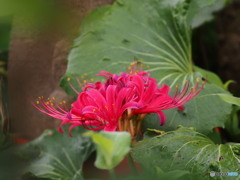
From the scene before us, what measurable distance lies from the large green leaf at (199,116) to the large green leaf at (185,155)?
0.15 metres

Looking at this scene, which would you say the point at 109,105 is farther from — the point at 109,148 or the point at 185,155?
the point at 109,148

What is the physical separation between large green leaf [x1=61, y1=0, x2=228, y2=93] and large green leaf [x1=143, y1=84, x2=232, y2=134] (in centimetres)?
13

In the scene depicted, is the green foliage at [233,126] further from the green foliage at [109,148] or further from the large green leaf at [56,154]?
the green foliage at [109,148]

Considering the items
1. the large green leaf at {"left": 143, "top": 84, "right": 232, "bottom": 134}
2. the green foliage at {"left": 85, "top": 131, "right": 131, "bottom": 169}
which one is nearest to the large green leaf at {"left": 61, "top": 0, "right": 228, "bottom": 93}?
the large green leaf at {"left": 143, "top": 84, "right": 232, "bottom": 134}

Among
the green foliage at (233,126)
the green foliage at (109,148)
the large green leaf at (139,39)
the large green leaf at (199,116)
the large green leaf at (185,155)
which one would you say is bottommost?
the green foliage at (233,126)

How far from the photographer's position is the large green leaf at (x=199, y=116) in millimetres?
968

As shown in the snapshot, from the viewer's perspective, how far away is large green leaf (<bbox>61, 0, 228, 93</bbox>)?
1152 millimetres

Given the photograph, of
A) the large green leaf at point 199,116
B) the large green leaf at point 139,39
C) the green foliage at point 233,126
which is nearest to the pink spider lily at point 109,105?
the large green leaf at point 199,116

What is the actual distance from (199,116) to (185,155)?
0.81 ft

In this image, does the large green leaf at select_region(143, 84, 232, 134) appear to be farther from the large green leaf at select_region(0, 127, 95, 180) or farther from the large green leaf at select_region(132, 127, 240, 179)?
the large green leaf at select_region(0, 127, 95, 180)

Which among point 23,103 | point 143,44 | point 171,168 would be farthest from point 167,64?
point 23,103

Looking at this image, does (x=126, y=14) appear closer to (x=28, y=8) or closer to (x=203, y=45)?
(x=203, y=45)

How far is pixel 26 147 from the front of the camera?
1.28 meters

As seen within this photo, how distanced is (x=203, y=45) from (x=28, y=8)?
1890 millimetres
